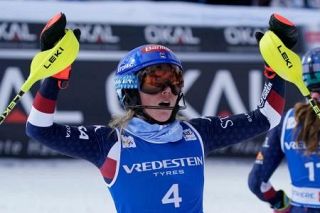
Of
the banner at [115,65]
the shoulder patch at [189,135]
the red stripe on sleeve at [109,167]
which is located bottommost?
the banner at [115,65]

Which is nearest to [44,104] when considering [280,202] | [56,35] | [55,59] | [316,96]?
[55,59]

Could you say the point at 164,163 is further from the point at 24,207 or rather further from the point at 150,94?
the point at 24,207

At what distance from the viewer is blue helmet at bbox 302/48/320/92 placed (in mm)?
4500

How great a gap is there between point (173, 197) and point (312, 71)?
1372 millimetres

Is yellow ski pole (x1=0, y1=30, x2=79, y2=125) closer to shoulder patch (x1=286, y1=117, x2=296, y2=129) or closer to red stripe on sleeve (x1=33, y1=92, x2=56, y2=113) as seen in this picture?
red stripe on sleeve (x1=33, y1=92, x2=56, y2=113)

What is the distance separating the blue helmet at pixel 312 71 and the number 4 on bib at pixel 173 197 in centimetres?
127

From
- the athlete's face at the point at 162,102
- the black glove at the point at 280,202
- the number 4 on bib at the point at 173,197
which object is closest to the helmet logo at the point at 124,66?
the athlete's face at the point at 162,102

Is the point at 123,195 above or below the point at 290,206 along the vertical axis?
above

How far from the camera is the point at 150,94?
3.64m

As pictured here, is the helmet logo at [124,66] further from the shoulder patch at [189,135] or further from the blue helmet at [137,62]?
the shoulder patch at [189,135]

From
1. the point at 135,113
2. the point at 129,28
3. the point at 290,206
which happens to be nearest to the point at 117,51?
the point at 129,28

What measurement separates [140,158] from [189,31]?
234 inches

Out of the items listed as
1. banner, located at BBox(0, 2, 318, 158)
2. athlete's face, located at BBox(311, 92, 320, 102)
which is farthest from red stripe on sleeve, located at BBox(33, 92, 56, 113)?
banner, located at BBox(0, 2, 318, 158)

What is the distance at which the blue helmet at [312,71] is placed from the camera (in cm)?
450
